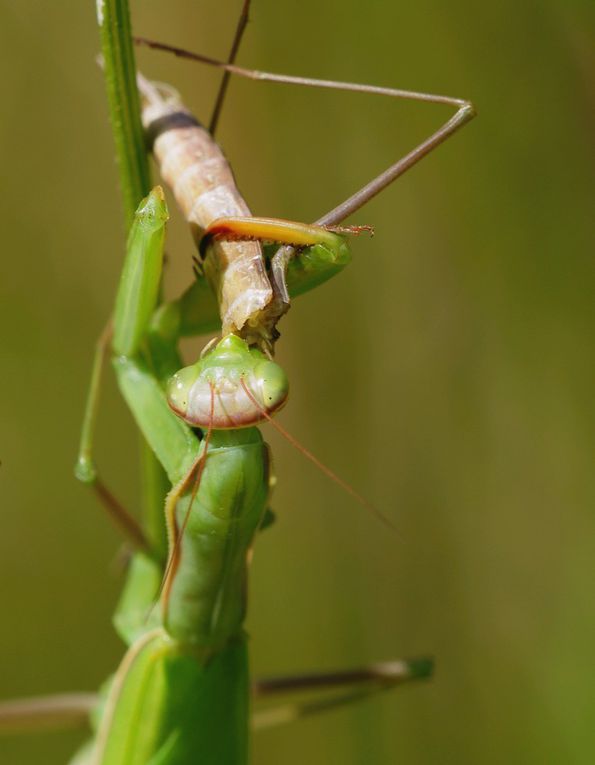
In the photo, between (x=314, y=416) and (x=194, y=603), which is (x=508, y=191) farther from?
(x=194, y=603)

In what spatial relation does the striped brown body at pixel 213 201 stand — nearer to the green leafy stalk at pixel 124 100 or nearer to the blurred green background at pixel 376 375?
the green leafy stalk at pixel 124 100

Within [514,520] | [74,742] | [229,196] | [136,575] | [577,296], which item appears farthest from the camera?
[74,742]

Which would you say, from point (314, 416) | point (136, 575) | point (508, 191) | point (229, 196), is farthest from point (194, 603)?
point (508, 191)

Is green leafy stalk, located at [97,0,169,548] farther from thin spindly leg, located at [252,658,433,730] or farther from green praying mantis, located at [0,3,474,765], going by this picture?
thin spindly leg, located at [252,658,433,730]

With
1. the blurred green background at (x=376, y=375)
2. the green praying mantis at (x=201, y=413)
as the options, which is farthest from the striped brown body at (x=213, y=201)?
the blurred green background at (x=376, y=375)

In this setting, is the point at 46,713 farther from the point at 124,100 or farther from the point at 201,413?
the point at 124,100
